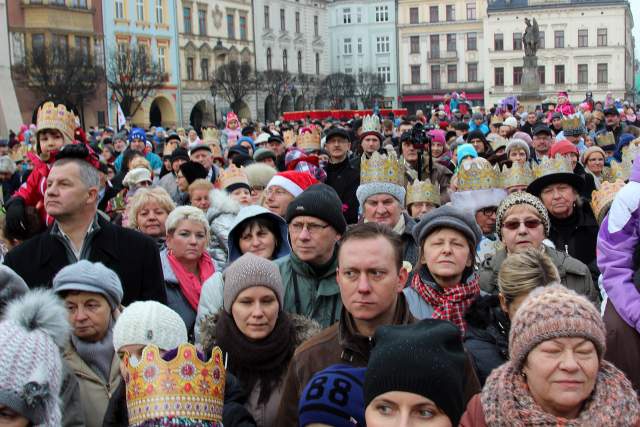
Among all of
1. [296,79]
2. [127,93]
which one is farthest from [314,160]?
[296,79]

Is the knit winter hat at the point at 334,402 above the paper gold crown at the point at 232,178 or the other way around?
the other way around

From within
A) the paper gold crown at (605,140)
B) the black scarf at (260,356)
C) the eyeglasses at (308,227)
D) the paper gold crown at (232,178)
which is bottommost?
the black scarf at (260,356)

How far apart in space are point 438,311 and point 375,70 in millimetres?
76122

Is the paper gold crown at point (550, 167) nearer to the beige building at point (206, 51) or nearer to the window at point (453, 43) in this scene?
the beige building at point (206, 51)

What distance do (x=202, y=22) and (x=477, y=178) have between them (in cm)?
5550

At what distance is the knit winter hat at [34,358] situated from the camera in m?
3.00

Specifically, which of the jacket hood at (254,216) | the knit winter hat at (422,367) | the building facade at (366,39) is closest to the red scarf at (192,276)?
the jacket hood at (254,216)

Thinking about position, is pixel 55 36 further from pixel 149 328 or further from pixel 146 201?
pixel 149 328

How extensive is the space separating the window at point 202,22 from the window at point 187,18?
3.55 feet

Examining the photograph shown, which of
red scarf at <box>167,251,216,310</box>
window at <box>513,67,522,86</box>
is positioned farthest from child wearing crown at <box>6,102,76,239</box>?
window at <box>513,67,522,86</box>

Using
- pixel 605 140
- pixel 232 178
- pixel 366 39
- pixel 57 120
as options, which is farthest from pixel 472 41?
pixel 57 120

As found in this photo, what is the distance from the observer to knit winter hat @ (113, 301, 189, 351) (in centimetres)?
381

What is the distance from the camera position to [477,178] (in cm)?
725

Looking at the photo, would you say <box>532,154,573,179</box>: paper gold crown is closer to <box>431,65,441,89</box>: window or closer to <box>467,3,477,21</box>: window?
<box>431,65,441,89</box>: window
